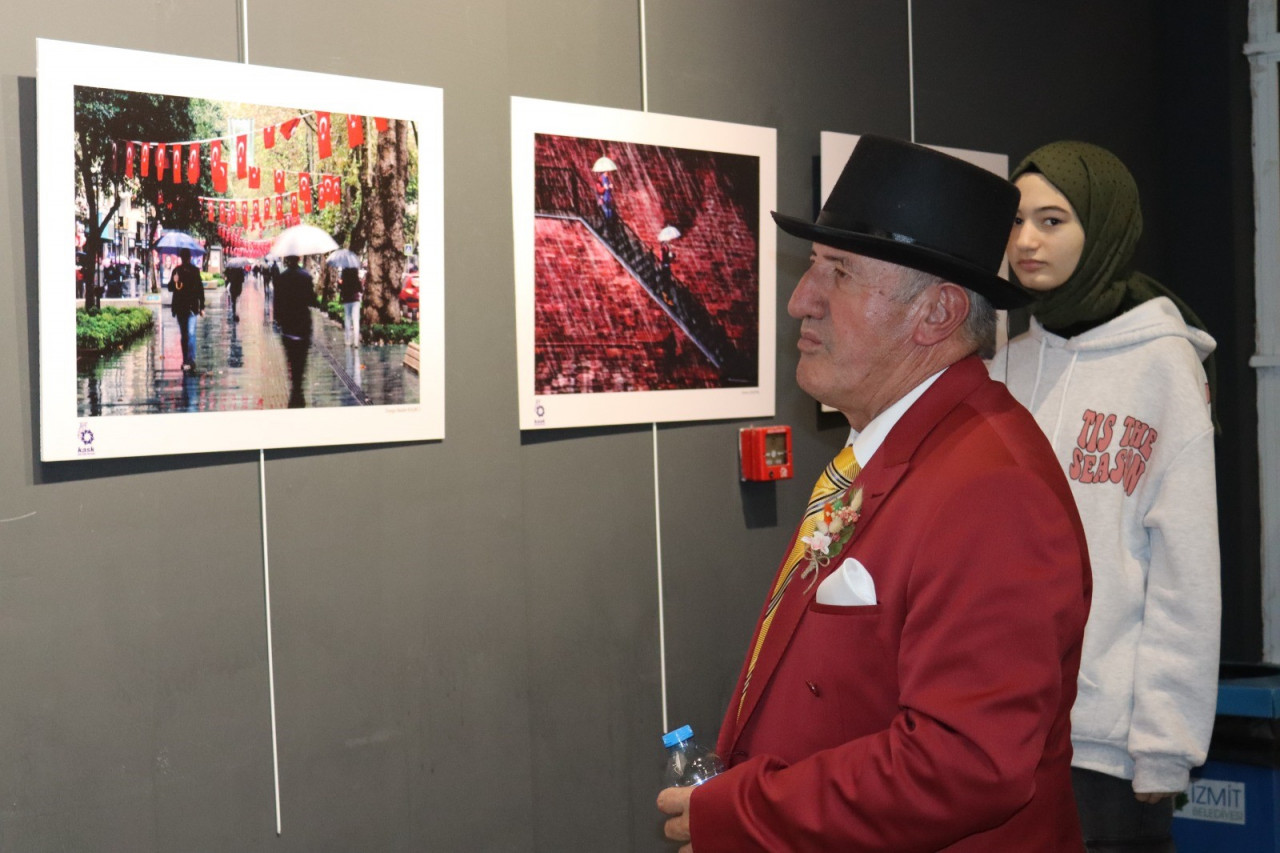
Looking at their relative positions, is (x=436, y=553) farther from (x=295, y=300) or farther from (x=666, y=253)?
(x=666, y=253)

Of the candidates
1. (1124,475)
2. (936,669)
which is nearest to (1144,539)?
(1124,475)

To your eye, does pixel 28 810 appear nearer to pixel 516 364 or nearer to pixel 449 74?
pixel 516 364

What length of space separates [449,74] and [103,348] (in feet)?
3.17

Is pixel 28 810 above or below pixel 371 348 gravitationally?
below

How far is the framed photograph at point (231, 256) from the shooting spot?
2109 mm

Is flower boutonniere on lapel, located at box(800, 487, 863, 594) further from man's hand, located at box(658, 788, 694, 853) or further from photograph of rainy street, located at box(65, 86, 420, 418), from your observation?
photograph of rainy street, located at box(65, 86, 420, 418)

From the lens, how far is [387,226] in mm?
2521

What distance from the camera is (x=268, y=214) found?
234 cm

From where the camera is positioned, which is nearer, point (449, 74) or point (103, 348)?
point (103, 348)

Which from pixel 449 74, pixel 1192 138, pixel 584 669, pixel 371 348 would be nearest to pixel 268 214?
pixel 371 348

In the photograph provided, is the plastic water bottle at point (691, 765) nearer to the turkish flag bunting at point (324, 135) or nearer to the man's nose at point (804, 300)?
the man's nose at point (804, 300)

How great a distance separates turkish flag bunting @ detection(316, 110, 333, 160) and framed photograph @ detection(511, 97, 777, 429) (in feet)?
1.47

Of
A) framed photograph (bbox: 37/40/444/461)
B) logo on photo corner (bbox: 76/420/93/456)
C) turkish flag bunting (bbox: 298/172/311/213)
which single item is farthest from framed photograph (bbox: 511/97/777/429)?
logo on photo corner (bbox: 76/420/93/456)

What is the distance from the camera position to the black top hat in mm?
1624
